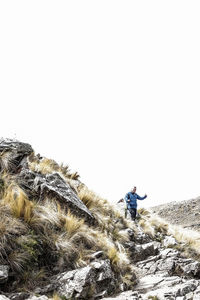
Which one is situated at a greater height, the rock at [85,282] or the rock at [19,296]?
the rock at [19,296]

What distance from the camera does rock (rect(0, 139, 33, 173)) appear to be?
7.70 metres

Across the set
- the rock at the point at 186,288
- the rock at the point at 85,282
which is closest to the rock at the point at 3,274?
the rock at the point at 85,282

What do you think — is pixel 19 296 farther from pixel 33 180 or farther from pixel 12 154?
pixel 12 154

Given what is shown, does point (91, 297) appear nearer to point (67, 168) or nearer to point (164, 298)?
point (164, 298)

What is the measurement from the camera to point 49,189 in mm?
7391

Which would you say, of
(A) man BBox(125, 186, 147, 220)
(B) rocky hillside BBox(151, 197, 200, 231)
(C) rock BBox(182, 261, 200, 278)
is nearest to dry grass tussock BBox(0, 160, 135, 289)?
(C) rock BBox(182, 261, 200, 278)

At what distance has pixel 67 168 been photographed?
1234 centimetres

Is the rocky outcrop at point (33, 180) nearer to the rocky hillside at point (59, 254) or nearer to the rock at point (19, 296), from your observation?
the rocky hillside at point (59, 254)

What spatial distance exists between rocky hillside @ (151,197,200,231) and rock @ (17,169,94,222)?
26.9m

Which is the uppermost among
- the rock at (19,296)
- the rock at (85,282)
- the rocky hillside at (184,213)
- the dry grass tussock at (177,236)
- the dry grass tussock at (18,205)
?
the dry grass tussock at (18,205)

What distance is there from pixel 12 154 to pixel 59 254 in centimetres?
371

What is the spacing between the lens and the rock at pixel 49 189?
733 centimetres

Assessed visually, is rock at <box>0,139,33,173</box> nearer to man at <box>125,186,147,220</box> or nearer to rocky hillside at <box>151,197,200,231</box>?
man at <box>125,186,147,220</box>

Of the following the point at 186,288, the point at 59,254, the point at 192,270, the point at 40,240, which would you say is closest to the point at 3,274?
the point at 40,240
